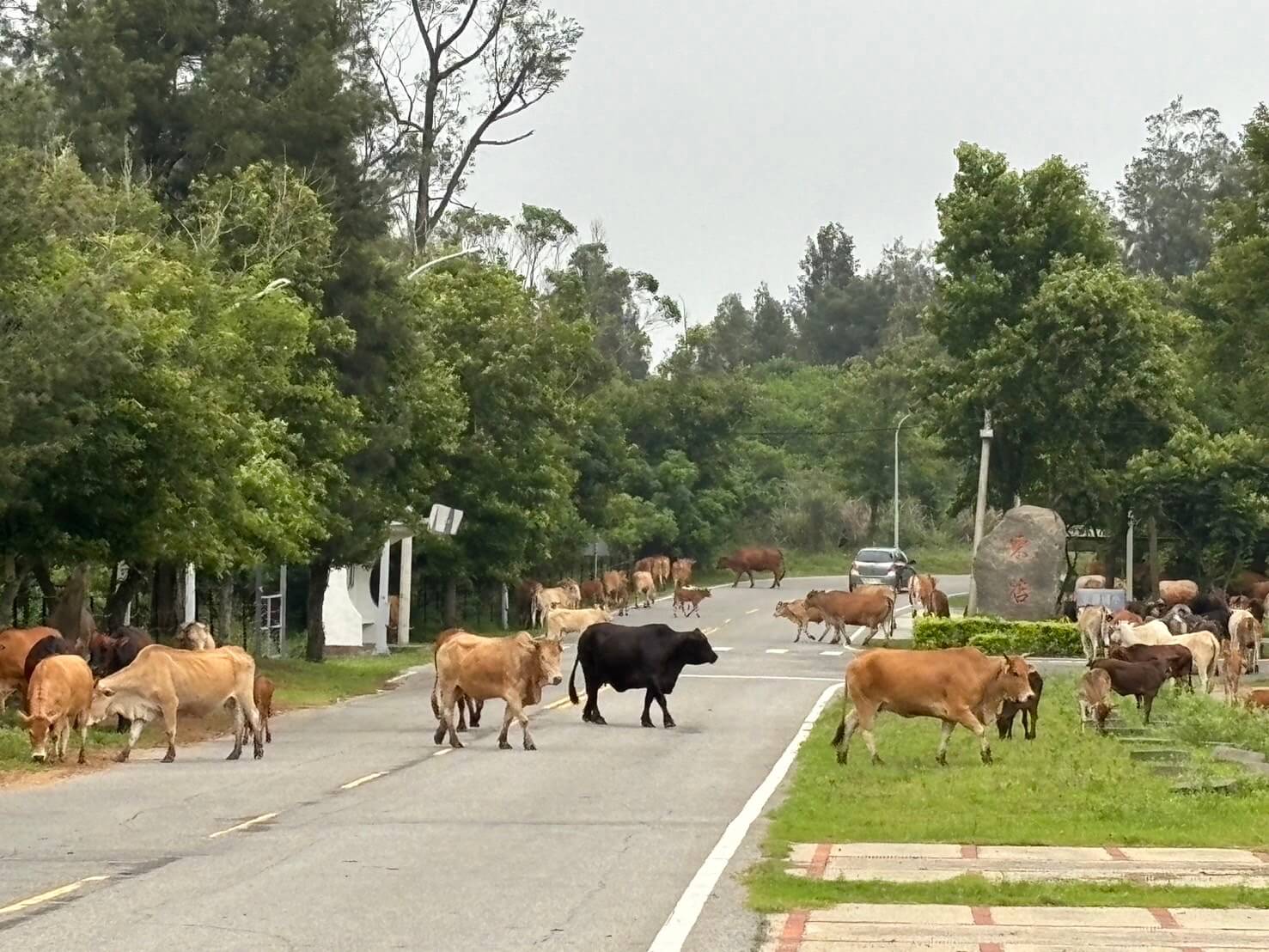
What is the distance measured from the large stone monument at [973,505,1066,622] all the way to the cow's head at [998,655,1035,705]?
2669cm

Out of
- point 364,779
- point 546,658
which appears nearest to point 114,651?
point 546,658

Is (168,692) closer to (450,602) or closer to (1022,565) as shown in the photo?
(1022,565)

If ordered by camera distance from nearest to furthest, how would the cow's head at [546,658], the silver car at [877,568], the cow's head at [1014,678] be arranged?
the cow's head at [1014,678] < the cow's head at [546,658] < the silver car at [877,568]

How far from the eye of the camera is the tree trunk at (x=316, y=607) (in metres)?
42.2

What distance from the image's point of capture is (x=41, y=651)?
24953mm

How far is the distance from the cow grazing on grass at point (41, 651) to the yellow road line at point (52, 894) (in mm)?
11883

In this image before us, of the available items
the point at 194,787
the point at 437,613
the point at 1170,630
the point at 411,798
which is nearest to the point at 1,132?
the point at 194,787

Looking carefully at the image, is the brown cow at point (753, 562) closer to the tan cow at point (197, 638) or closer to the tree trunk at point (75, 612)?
the tree trunk at point (75, 612)

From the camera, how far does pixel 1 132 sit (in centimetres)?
2503

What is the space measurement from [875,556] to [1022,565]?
19183 millimetres

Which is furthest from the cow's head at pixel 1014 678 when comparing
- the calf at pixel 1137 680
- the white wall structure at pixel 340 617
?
the white wall structure at pixel 340 617

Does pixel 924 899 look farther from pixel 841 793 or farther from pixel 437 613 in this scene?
pixel 437 613

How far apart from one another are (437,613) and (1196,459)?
22.4m

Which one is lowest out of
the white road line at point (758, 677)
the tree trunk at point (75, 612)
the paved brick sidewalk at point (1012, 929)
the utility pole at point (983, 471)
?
the white road line at point (758, 677)
